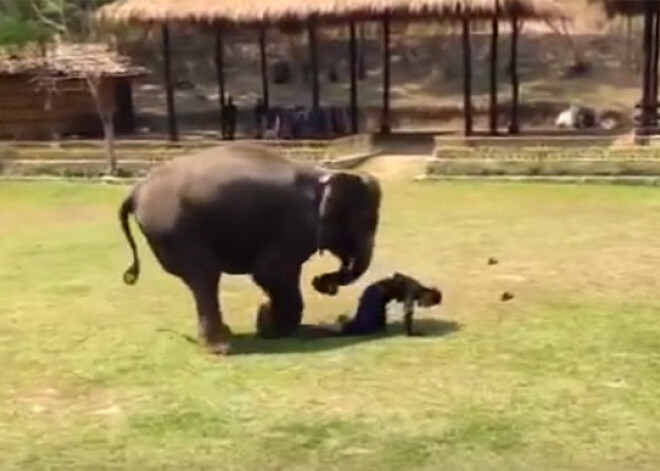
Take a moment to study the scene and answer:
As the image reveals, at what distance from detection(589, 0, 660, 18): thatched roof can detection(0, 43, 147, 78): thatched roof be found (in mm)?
8844

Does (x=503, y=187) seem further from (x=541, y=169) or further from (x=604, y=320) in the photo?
A: (x=604, y=320)

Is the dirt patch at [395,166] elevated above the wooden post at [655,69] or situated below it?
below

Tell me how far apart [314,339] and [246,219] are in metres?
1.08

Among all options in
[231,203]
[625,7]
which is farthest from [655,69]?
[231,203]

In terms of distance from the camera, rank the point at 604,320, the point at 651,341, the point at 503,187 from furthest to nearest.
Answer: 1. the point at 503,187
2. the point at 604,320
3. the point at 651,341

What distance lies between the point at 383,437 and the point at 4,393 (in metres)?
2.72

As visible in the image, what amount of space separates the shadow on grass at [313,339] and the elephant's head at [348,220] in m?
0.41

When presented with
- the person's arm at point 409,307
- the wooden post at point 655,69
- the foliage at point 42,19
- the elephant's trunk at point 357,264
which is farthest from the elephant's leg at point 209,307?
the foliage at point 42,19

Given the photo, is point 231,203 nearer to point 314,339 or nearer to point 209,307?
point 209,307

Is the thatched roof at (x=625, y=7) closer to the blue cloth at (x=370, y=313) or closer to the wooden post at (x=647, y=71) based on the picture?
the wooden post at (x=647, y=71)

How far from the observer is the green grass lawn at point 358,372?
26.9ft

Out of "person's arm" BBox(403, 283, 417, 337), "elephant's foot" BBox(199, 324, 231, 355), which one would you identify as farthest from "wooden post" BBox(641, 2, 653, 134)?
"elephant's foot" BBox(199, 324, 231, 355)

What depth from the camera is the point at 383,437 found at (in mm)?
8367

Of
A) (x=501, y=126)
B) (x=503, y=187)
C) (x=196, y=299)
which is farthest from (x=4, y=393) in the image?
(x=501, y=126)
